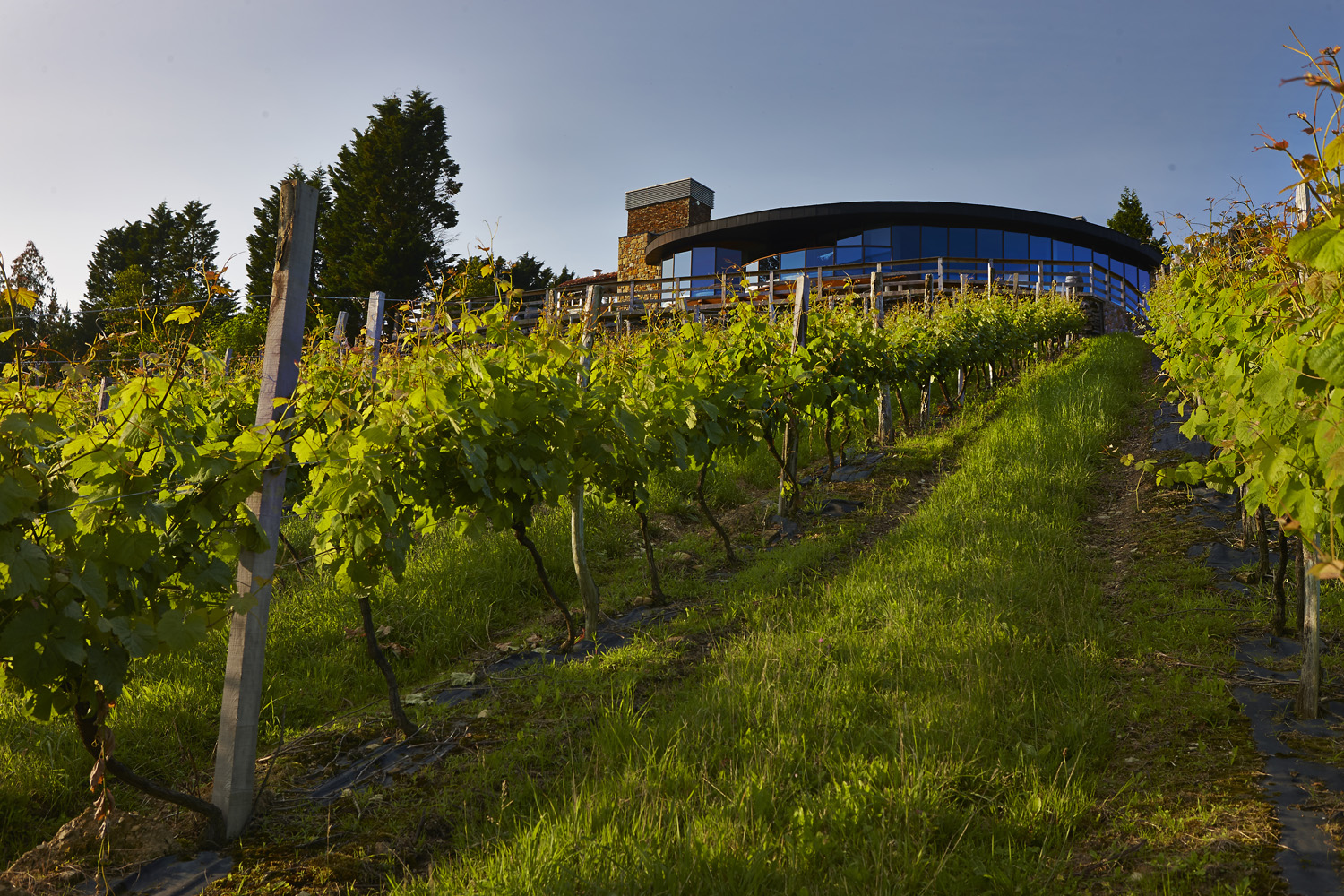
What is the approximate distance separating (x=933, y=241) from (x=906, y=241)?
3.20 feet

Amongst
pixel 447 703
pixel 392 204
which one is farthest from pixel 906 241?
pixel 447 703

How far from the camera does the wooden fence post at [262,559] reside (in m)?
2.60

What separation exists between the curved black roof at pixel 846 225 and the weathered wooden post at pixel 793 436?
60.1ft

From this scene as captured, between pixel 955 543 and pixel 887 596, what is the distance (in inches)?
41.1

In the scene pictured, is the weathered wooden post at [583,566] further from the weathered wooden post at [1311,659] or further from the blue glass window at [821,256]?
the blue glass window at [821,256]

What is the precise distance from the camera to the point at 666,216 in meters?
30.0

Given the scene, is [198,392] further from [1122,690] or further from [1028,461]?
[1028,461]

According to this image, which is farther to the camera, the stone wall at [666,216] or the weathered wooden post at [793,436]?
the stone wall at [666,216]

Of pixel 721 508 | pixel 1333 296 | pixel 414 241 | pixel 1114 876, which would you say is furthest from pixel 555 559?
pixel 414 241

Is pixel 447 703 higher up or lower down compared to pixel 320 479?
lower down

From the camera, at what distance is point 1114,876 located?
2.13 metres

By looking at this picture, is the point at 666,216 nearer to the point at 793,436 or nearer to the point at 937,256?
the point at 937,256

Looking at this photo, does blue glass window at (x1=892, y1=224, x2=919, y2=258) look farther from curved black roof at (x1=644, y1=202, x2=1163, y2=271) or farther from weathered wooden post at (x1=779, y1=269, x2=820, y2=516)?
weathered wooden post at (x1=779, y1=269, x2=820, y2=516)

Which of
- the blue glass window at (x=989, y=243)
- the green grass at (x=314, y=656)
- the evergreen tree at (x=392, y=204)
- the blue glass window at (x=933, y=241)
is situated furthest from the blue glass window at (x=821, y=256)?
the green grass at (x=314, y=656)
